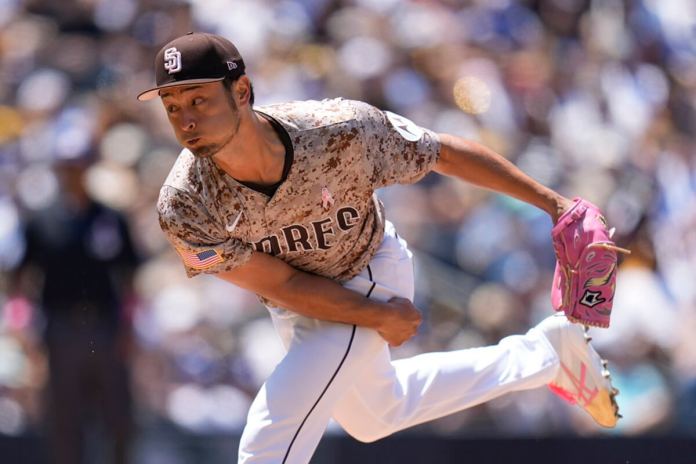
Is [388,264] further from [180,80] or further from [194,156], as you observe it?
[180,80]

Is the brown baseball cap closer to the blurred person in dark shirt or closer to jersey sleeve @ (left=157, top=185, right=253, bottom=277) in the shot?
jersey sleeve @ (left=157, top=185, right=253, bottom=277)

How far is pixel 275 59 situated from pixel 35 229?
7.80ft

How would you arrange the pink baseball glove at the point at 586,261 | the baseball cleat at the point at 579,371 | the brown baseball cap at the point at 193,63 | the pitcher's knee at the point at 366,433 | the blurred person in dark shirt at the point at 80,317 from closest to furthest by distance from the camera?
the brown baseball cap at the point at 193,63 < the pink baseball glove at the point at 586,261 < the pitcher's knee at the point at 366,433 < the baseball cleat at the point at 579,371 < the blurred person in dark shirt at the point at 80,317

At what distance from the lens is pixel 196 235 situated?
3.93 metres

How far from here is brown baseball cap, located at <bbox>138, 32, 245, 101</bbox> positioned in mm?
3613

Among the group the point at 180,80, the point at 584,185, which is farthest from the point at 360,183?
the point at 584,185

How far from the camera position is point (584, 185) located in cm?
761

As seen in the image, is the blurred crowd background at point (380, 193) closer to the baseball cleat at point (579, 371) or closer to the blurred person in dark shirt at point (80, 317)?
the blurred person in dark shirt at point (80, 317)

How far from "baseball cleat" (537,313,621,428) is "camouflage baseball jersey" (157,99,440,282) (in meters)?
1.00

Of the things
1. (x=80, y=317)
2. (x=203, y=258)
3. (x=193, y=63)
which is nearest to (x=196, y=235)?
(x=203, y=258)

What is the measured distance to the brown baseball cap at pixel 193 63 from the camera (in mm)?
3613

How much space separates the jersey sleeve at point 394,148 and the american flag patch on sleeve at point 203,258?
1.96 feet

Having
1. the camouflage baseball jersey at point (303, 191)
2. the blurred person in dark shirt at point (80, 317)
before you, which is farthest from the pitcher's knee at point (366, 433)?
the blurred person in dark shirt at point (80, 317)

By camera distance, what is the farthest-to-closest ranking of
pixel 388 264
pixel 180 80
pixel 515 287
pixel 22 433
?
pixel 515 287
pixel 22 433
pixel 388 264
pixel 180 80
